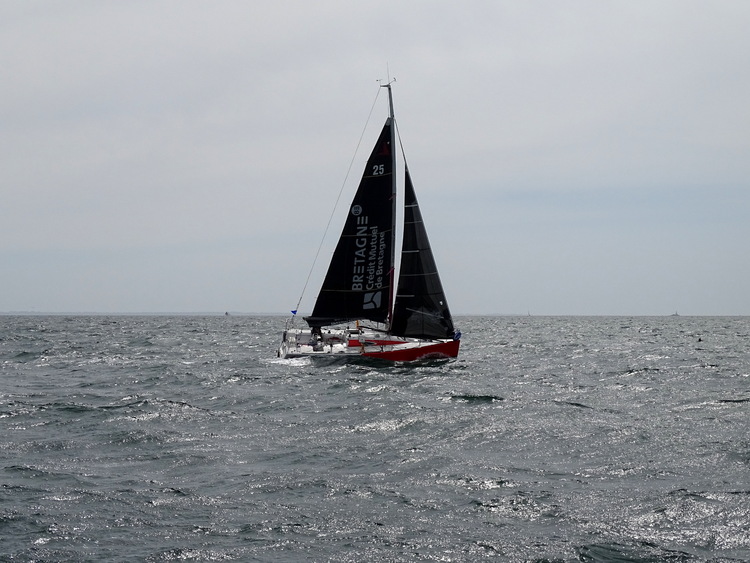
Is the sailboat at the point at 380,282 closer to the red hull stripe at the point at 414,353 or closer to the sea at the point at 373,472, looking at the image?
the red hull stripe at the point at 414,353

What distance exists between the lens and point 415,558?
9.84 meters

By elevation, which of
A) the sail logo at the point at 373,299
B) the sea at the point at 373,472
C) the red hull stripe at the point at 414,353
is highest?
the sail logo at the point at 373,299

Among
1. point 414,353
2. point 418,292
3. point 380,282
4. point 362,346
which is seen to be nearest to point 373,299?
point 380,282

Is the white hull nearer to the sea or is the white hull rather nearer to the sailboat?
the sailboat

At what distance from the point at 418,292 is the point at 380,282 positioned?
273cm

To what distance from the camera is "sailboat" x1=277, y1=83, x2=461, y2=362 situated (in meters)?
34.2

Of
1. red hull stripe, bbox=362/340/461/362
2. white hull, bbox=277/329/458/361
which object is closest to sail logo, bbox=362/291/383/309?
white hull, bbox=277/329/458/361

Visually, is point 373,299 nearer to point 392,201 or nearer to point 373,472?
point 392,201

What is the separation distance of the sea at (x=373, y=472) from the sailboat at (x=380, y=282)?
6327mm

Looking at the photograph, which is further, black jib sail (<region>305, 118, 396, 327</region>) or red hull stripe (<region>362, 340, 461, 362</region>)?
black jib sail (<region>305, 118, 396, 327</region>)

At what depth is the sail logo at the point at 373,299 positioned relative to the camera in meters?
36.3

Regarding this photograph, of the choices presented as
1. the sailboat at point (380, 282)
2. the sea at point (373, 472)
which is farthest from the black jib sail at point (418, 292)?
the sea at point (373, 472)

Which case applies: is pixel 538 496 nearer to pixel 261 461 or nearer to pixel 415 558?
pixel 415 558

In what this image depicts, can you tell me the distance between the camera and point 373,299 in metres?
36.3
